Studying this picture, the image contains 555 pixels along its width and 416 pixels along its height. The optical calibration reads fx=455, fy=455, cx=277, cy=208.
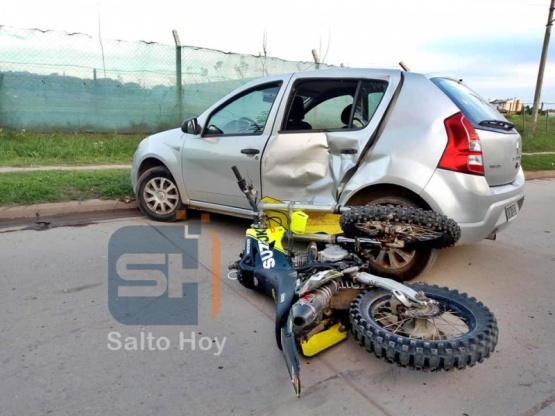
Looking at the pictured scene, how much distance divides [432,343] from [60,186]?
5.45 metres

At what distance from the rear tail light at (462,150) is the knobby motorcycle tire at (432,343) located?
1.21m

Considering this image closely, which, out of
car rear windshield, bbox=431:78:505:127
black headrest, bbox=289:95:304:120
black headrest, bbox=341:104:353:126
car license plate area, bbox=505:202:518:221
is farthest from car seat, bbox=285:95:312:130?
car license plate area, bbox=505:202:518:221

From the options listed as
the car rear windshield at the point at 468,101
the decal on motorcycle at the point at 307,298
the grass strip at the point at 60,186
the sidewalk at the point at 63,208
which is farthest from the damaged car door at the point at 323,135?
the grass strip at the point at 60,186

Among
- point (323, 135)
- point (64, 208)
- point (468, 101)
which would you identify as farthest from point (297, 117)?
point (64, 208)

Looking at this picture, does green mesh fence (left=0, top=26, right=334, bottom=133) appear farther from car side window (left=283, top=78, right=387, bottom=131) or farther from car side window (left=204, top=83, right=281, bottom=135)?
car side window (left=283, top=78, right=387, bottom=131)

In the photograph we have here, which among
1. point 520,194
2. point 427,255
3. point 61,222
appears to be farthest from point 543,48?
point 61,222

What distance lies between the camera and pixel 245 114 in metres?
4.78

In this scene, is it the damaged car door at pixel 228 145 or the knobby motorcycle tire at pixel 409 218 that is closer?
the knobby motorcycle tire at pixel 409 218

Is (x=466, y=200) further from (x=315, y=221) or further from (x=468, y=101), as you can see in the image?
(x=315, y=221)

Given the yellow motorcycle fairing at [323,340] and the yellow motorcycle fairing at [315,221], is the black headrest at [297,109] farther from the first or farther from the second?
the yellow motorcycle fairing at [323,340]

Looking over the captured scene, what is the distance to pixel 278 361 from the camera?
268cm

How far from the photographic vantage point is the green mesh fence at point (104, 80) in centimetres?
953

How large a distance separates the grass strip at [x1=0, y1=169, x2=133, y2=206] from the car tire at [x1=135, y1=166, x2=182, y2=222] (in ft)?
2.94

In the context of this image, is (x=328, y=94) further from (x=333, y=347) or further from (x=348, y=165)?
(x=333, y=347)
